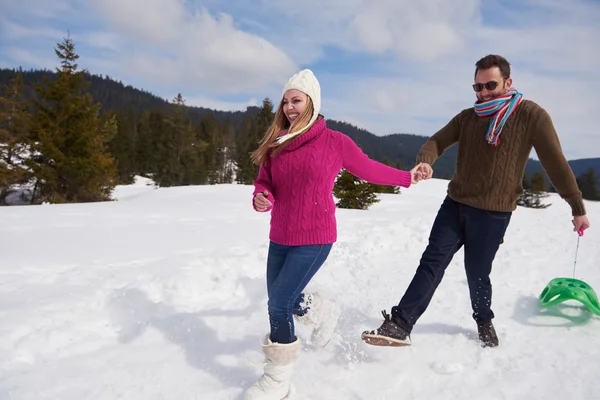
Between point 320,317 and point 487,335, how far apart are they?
4.58 ft

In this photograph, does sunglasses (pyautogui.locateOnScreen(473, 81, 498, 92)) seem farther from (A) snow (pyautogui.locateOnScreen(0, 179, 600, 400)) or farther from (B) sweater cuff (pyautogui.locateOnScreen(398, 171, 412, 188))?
(A) snow (pyautogui.locateOnScreen(0, 179, 600, 400))

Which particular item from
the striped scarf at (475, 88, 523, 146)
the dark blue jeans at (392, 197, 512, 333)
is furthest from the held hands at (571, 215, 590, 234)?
the striped scarf at (475, 88, 523, 146)

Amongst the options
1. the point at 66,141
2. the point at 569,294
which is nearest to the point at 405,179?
the point at 569,294

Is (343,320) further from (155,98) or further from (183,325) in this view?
(155,98)

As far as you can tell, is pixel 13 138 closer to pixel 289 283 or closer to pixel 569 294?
pixel 289 283

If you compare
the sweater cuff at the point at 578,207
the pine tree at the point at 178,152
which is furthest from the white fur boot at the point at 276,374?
the pine tree at the point at 178,152

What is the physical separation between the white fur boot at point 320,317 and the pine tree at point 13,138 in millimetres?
21819

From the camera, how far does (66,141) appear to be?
2108 centimetres

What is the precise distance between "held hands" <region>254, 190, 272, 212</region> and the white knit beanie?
0.35 meters

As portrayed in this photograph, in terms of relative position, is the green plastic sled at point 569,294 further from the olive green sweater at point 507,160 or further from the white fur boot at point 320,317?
the white fur boot at point 320,317

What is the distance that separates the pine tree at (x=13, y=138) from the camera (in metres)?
20.0

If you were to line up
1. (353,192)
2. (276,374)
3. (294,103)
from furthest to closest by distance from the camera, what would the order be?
(353,192) < (294,103) < (276,374)

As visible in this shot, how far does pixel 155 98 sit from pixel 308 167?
600 feet

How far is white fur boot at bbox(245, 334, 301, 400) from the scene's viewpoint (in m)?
2.52
